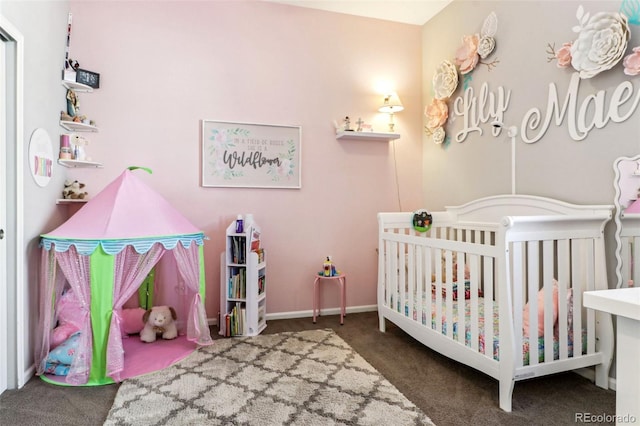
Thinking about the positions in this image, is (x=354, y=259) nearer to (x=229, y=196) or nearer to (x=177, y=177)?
(x=229, y=196)

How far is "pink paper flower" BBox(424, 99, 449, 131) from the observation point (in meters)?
3.33

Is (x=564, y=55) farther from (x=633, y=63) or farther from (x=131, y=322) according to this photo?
(x=131, y=322)

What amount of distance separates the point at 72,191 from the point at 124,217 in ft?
2.37

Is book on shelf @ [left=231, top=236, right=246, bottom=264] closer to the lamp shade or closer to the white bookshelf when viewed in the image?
the white bookshelf

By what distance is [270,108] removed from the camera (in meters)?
3.29

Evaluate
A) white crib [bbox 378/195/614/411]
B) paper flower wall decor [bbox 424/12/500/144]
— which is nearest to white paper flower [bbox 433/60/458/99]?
paper flower wall decor [bbox 424/12/500/144]

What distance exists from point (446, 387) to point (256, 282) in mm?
1520

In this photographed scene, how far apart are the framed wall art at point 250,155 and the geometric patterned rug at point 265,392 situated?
1.42 metres

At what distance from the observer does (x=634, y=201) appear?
186cm

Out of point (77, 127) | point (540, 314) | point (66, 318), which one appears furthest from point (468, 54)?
point (66, 318)

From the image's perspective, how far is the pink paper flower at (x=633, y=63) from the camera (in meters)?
1.84

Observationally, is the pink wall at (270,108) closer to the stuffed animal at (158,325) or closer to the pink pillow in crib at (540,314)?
the stuffed animal at (158,325)

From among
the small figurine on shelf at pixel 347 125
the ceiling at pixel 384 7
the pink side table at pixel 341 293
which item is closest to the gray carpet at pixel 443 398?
the pink side table at pixel 341 293

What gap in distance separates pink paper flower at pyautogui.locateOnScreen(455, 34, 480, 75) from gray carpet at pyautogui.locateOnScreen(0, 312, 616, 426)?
2.28 m
